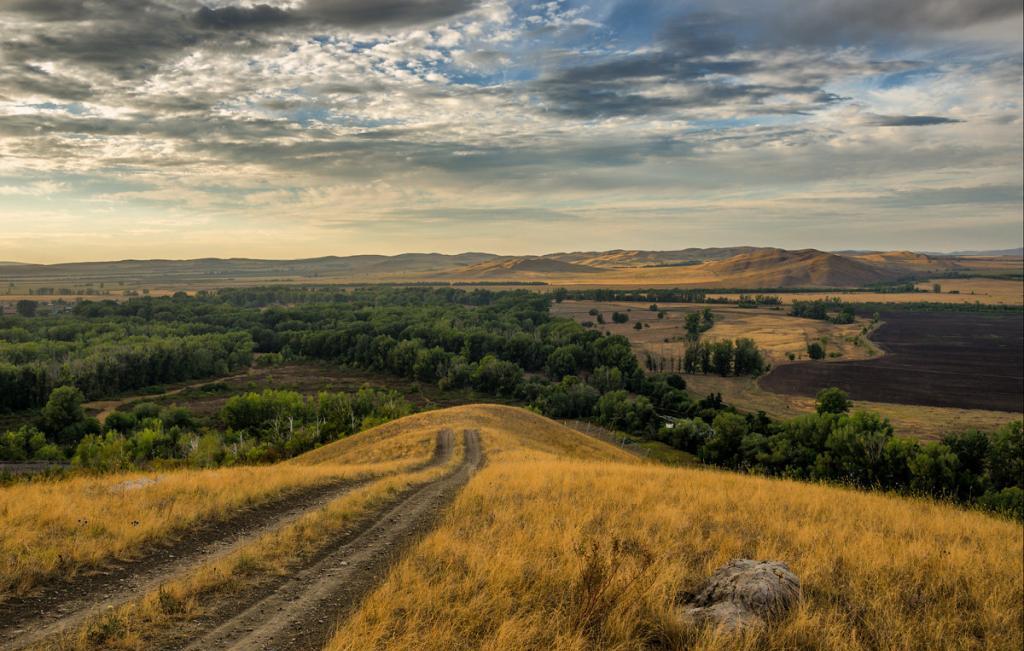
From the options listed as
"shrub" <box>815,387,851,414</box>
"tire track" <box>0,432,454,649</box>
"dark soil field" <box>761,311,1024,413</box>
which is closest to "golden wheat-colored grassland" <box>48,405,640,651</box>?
"tire track" <box>0,432,454,649</box>

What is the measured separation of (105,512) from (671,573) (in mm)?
13740

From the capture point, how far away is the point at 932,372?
116625mm

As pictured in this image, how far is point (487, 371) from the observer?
11994 centimetres

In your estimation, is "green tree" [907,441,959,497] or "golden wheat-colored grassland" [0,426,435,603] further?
"green tree" [907,441,959,497]

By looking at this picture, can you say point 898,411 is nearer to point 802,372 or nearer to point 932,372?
point 802,372

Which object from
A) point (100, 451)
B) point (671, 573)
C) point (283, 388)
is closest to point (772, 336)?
point (283, 388)

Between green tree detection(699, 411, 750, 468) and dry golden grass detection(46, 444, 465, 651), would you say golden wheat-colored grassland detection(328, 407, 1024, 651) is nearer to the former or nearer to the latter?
dry golden grass detection(46, 444, 465, 651)

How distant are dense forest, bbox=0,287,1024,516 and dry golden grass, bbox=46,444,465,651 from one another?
21.4 meters

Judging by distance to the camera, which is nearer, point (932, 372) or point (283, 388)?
point (283, 388)

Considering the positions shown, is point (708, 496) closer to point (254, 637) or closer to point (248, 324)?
point (254, 637)

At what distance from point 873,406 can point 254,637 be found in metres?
107

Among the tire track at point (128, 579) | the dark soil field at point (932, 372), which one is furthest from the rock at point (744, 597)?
the dark soil field at point (932, 372)

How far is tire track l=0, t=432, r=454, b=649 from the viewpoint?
26.6 ft

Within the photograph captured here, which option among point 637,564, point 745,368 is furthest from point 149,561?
point 745,368
